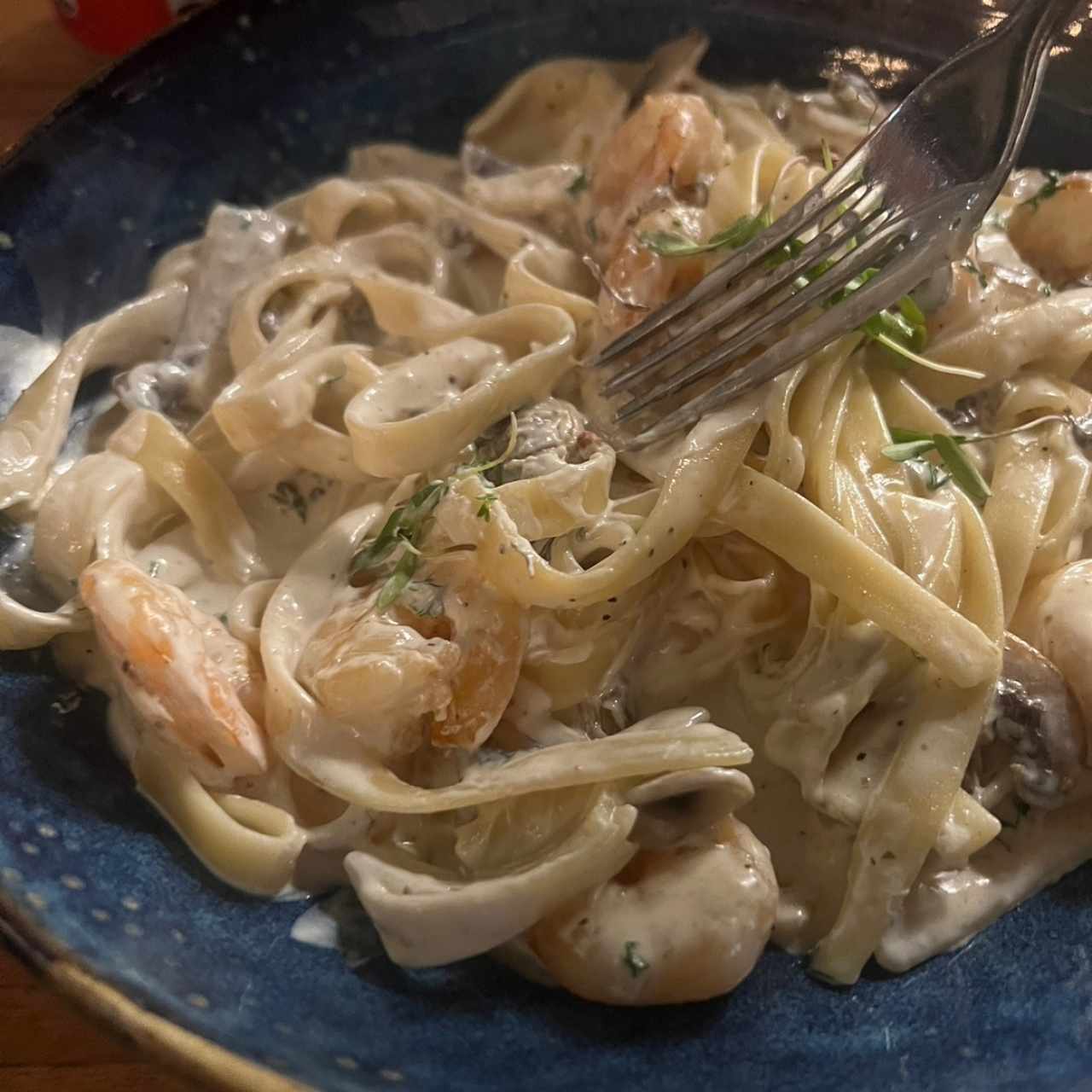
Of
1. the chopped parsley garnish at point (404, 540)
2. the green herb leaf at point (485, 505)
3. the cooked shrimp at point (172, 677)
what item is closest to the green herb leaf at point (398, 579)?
the chopped parsley garnish at point (404, 540)

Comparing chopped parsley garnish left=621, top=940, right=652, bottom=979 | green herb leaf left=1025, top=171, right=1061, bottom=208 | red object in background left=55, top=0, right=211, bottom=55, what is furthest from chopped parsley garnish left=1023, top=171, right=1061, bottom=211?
red object in background left=55, top=0, right=211, bottom=55

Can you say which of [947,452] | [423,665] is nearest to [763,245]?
[947,452]

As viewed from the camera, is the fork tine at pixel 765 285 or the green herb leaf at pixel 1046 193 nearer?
the fork tine at pixel 765 285

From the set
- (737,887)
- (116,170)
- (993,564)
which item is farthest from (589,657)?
(116,170)

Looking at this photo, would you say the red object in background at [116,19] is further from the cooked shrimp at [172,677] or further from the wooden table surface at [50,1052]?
the wooden table surface at [50,1052]

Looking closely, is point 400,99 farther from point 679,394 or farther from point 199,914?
point 199,914

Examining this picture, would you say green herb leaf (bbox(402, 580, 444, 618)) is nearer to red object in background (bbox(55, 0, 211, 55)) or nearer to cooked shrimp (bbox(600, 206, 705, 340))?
cooked shrimp (bbox(600, 206, 705, 340))
